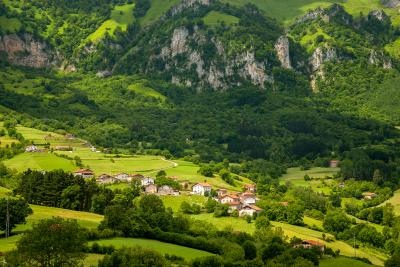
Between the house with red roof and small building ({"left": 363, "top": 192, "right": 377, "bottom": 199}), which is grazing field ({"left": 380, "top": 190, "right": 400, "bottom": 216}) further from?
the house with red roof

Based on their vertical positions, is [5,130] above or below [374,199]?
above

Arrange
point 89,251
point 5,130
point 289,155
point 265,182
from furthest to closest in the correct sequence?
point 289,155 → point 5,130 → point 265,182 → point 89,251

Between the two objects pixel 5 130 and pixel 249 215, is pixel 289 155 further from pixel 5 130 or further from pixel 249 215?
pixel 249 215

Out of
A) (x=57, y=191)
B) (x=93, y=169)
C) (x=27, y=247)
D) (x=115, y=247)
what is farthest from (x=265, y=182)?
(x=27, y=247)

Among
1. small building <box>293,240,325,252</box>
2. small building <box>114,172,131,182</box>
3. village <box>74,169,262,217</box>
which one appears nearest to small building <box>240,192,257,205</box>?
village <box>74,169,262,217</box>

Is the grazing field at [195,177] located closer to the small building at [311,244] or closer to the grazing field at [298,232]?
the grazing field at [298,232]

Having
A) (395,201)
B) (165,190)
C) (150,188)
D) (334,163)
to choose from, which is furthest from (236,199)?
(334,163)

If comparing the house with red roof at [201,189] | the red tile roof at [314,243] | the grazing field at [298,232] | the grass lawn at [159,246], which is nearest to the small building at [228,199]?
the house with red roof at [201,189]
